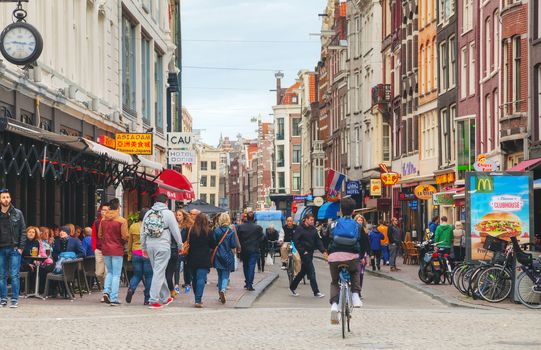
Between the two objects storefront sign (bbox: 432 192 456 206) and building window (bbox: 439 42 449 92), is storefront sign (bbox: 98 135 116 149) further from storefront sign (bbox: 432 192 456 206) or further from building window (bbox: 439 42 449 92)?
building window (bbox: 439 42 449 92)

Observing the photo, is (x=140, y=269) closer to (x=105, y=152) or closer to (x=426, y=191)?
(x=105, y=152)

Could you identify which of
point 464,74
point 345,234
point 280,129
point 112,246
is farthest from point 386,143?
point 280,129

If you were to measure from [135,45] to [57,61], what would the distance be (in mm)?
15207

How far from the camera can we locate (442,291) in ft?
91.1

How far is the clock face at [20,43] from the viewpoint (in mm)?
23594

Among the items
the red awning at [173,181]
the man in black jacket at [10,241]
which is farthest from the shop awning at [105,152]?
the red awning at [173,181]

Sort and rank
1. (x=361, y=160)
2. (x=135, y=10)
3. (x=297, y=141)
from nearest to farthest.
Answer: (x=135, y=10) → (x=361, y=160) → (x=297, y=141)

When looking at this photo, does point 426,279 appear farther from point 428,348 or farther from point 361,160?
point 361,160

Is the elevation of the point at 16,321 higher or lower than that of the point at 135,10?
lower

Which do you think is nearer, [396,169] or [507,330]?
[507,330]

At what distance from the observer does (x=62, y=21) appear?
32.2 metres

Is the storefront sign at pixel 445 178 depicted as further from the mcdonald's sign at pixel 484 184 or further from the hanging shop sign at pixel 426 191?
the mcdonald's sign at pixel 484 184

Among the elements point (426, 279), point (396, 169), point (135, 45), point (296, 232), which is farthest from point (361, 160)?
point (296, 232)

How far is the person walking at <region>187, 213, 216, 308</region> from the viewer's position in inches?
846
